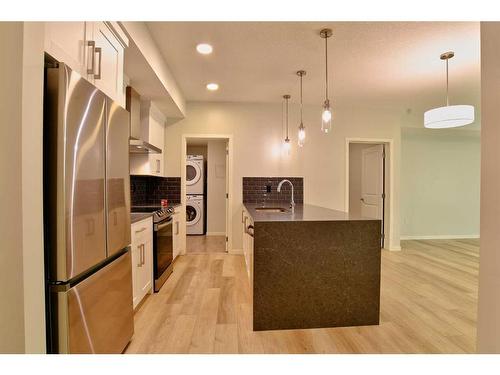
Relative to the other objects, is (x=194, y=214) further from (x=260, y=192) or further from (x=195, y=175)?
(x=260, y=192)

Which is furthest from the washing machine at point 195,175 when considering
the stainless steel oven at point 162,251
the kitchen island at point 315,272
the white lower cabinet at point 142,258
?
the kitchen island at point 315,272

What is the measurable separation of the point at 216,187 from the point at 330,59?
3.88 metres

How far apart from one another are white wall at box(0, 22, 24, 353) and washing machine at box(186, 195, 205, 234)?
5.04 metres

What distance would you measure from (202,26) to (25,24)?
156cm

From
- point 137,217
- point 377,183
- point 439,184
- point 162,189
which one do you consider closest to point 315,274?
point 137,217

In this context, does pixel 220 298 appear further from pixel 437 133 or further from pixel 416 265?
pixel 437 133

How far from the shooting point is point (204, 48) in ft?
8.33

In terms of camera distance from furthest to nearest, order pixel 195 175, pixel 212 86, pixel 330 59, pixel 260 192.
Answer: pixel 195 175 → pixel 260 192 → pixel 212 86 → pixel 330 59

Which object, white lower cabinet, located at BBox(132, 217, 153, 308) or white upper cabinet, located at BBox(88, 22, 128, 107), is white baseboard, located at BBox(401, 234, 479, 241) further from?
white upper cabinet, located at BBox(88, 22, 128, 107)

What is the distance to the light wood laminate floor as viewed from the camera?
1797 millimetres

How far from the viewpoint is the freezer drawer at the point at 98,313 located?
3.64 ft

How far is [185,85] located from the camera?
3508mm

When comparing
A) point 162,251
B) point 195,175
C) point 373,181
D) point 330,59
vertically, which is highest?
point 330,59

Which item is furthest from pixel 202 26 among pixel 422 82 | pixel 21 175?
pixel 422 82
